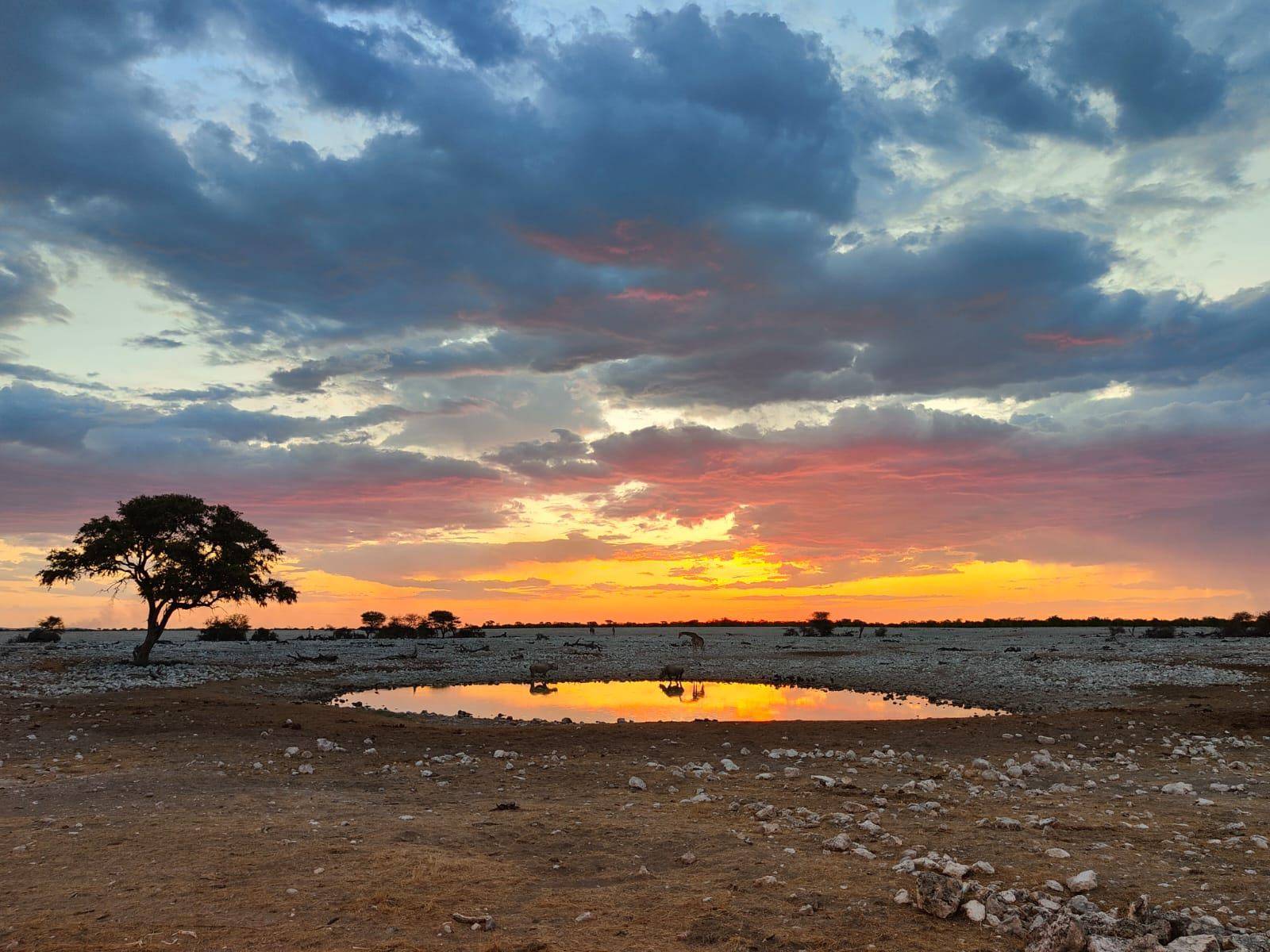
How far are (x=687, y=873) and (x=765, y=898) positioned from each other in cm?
111

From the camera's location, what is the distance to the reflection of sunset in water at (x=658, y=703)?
1046 inches

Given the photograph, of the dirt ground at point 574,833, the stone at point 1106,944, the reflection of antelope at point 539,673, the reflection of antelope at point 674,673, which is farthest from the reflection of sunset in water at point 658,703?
the stone at point 1106,944

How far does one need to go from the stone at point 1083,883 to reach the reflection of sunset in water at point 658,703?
49.8 feet

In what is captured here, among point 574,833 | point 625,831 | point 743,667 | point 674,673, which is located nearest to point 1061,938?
point 625,831

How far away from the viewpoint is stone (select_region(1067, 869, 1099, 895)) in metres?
7.80

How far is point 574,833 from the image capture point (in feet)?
34.5

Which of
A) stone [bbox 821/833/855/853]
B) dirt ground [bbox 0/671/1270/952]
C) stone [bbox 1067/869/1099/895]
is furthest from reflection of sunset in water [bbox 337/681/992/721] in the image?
stone [bbox 1067/869/1099/895]

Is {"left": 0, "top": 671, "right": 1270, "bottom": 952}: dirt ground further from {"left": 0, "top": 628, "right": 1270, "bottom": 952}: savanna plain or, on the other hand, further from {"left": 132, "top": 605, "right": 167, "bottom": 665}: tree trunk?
{"left": 132, "top": 605, "right": 167, "bottom": 665}: tree trunk

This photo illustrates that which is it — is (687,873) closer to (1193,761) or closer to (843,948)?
(843,948)

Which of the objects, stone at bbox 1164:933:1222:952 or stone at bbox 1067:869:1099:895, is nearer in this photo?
stone at bbox 1164:933:1222:952

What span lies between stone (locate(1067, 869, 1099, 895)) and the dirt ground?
4.1 inches

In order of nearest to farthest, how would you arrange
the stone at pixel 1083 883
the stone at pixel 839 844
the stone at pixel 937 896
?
the stone at pixel 937 896 → the stone at pixel 1083 883 → the stone at pixel 839 844

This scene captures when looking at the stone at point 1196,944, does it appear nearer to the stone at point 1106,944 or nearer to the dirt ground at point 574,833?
the stone at point 1106,944

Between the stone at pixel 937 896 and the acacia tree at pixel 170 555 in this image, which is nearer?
the stone at pixel 937 896
